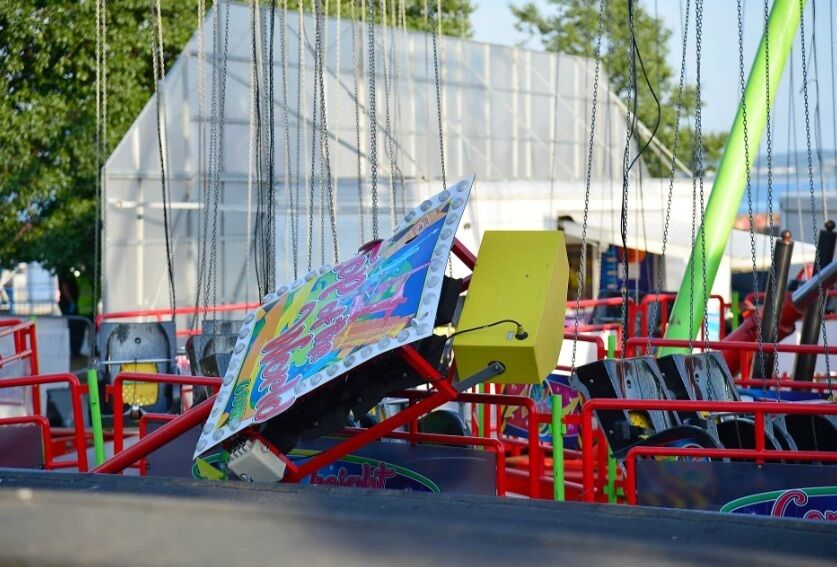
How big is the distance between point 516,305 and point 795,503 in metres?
1.41

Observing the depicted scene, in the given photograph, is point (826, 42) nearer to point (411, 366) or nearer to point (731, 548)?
point (411, 366)

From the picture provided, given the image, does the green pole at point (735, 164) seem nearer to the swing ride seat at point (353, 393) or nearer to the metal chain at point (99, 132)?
the metal chain at point (99, 132)

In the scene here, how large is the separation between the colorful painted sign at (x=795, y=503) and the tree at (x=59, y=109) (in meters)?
14.8

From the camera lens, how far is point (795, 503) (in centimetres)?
469

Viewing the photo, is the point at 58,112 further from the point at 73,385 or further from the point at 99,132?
the point at 73,385

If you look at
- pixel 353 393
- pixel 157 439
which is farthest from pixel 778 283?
pixel 157 439

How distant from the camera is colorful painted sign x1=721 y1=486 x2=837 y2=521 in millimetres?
4650

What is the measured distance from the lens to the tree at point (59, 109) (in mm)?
19062

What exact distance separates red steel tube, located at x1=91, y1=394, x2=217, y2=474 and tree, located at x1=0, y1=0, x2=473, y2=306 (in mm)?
14535

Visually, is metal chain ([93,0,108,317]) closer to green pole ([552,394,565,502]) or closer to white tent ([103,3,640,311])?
white tent ([103,3,640,311])

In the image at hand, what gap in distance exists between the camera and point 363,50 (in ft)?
62.0

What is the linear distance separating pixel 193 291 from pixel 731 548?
16441 mm

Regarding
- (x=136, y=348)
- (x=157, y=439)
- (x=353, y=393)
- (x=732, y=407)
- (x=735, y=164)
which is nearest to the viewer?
(x=353, y=393)

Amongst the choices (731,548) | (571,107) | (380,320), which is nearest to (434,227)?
(380,320)
